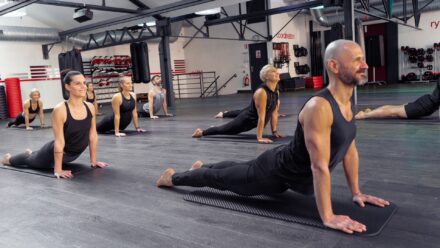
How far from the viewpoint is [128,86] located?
16.6ft

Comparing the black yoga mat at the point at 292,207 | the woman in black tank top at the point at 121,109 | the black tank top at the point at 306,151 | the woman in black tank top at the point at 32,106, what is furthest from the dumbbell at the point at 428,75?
the black tank top at the point at 306,151

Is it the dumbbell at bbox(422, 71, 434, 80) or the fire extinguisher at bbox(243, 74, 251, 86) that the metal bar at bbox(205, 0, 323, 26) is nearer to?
the fire extinguisher at bbox(243, 74, 251, 86)

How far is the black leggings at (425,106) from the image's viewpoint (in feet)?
14.4

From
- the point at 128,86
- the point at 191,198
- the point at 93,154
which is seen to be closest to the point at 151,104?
the point at 128,86

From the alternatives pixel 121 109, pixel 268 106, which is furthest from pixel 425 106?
pixel 121 109

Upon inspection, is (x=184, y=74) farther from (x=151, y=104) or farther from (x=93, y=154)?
(x=93, y=154)

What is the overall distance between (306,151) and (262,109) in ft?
6.87

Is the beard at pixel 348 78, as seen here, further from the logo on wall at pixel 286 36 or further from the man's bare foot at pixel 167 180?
the logo on wall at pixel 286 36

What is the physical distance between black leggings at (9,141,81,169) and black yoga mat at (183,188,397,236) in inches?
54.0

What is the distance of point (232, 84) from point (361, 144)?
1176 centimetres

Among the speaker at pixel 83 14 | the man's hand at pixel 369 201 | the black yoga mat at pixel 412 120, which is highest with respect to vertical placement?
the speaker at pixel 83 14

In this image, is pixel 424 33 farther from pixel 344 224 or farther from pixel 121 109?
pixel 344 224

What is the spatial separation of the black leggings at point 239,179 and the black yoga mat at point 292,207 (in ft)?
0.33

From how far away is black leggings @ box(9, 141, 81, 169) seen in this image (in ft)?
9.96
